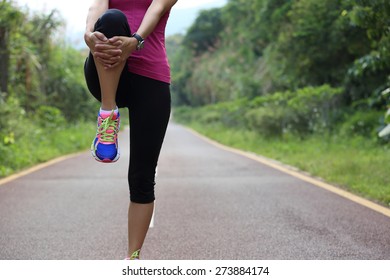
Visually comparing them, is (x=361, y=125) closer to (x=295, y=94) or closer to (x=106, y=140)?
(x=295, y=94)

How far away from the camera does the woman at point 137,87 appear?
98.0 inches

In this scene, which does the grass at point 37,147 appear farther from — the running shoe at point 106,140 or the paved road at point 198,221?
the running shoe at point 106,140

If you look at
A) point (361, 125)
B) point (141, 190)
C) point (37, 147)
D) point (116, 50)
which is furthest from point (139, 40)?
point (361, 125)

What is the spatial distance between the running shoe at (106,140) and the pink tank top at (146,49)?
0.24 meters

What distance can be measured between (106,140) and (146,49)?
0.46 metres

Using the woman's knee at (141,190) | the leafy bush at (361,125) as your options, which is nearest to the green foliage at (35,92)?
the woman's knee at (141,190)

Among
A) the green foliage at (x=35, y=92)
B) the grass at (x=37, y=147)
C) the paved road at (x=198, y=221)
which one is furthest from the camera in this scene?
the green foliage at (x=35, y=92)

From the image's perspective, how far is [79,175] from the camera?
9.24 m

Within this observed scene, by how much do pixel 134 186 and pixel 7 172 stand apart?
22.5 feet

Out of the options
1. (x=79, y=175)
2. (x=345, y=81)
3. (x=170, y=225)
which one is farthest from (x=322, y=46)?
(x=170, y=225)

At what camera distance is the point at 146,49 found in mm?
2600

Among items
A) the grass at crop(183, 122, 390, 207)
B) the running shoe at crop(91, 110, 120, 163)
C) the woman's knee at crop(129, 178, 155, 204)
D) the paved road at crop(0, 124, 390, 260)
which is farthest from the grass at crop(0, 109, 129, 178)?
the running shoe at crop(91, 110, 120, 163)

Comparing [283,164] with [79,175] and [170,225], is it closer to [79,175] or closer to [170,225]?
[79,175]

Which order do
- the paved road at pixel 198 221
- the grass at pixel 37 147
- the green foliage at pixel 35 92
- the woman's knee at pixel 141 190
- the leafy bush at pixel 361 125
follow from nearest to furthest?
the woman's knee at pixel 141 190, the paved road at pixel 198 221, the grass at pixel 37 147, the green foliage at pixel 35 92, the leafy bush at pixel 361 125
